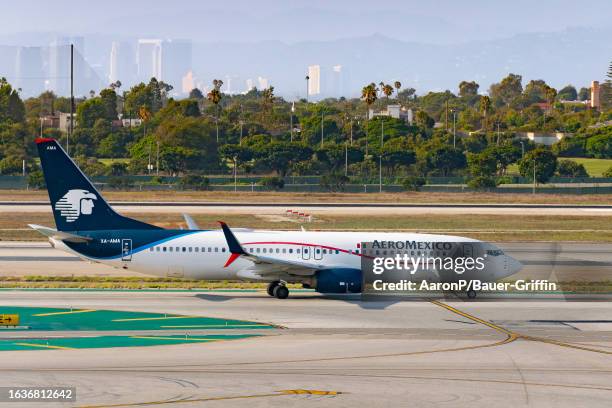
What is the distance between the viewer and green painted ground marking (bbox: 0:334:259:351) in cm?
3525

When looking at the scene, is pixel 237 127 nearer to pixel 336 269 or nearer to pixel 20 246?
pixel 20 246

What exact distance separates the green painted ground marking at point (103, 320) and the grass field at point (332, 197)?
6639 centimetres

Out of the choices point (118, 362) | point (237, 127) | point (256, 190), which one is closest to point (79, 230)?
point (118, 362)

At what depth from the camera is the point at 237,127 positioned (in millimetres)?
191250

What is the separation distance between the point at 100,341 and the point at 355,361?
10214mm

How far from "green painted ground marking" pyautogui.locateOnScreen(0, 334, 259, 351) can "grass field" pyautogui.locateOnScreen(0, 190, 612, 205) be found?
71.5m

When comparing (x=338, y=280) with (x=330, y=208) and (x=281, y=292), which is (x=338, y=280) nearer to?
(x=281, y=292)

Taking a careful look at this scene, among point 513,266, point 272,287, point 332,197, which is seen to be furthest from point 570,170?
→ point 272,287

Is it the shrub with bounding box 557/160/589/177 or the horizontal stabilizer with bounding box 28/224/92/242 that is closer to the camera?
the horizontal stabilizer with bounding box 28/224/92/242

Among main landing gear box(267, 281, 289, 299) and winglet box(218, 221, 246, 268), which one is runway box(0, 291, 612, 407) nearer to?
main landing gear box(267, 281, 289, 299)

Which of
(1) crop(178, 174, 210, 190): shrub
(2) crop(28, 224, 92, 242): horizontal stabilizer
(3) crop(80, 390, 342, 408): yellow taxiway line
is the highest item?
(1) crop(178, 174, 210, 190): shrub

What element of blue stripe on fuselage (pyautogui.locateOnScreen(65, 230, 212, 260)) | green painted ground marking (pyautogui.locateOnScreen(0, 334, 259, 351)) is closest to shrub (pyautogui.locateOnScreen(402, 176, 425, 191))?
blue stripe on fuselage (pyautogui.locateOnScreen(65, 230, 212, 260))

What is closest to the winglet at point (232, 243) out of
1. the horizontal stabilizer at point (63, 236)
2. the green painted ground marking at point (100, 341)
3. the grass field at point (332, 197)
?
the green painted ground marking at point (100, 341)

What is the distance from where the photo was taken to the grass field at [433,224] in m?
75.9
